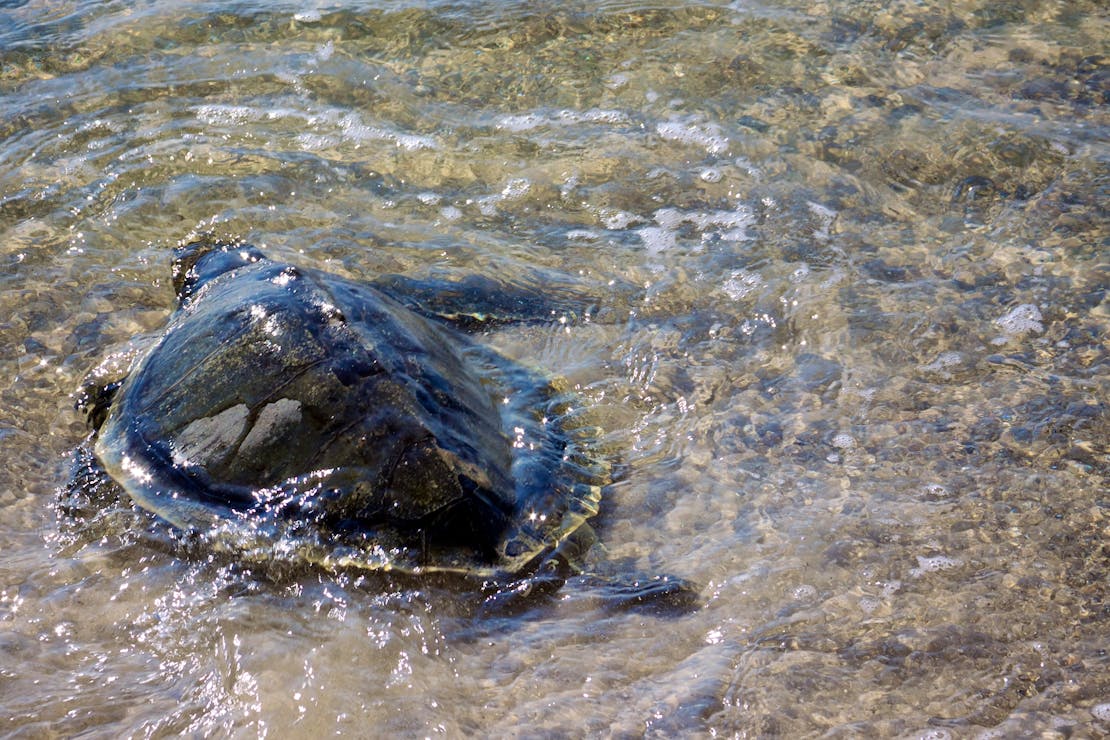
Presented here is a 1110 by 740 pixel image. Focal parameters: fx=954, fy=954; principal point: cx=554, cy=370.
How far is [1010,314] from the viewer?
3756mm

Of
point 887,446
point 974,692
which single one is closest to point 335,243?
point 887,446

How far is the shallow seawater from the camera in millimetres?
2516

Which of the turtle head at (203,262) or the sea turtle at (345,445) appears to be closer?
the sea turtle at (345,445)

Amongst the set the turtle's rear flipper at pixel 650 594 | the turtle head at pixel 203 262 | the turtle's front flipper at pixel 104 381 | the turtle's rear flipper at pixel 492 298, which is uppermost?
the turtle head at pixel 203 262

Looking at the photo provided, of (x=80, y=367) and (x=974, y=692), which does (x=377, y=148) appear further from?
(x=974, y=692)

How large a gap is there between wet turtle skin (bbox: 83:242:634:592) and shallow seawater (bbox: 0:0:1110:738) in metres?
0.14

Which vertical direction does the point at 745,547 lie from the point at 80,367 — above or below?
below

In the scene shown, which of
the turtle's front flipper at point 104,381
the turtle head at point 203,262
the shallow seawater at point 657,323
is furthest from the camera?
the turtle head at point 203,262

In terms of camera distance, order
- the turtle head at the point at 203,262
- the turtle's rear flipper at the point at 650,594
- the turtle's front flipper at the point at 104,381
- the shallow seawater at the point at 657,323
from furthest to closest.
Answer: the turtle head at the point at 203,262, the turtle's front flipper at the point at 104,381, the turtle's rear flipper at the point at 650,594, the shallow seawater at the point at 657,323

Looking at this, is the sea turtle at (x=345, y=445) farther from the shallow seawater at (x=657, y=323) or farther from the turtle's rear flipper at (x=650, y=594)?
the shallow seawater at (x=657, y=323)

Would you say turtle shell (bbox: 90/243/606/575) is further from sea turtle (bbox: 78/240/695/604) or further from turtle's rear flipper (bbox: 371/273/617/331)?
turtle's rear flipper (bbox: 371/273/617/331)

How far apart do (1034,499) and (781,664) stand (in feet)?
3.50

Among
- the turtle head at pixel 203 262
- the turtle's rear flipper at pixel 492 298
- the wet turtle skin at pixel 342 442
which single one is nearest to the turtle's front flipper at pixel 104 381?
the wet turtle skin at pixel 342 442

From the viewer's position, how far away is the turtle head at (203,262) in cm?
390
